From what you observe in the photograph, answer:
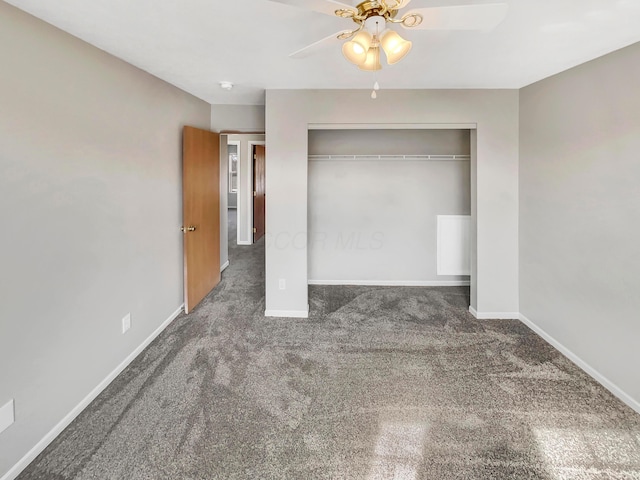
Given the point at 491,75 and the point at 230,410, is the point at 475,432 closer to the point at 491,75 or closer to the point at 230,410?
the point at 230,410

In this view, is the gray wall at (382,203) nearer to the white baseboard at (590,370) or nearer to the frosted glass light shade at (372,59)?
the white baseboard at (590,370)

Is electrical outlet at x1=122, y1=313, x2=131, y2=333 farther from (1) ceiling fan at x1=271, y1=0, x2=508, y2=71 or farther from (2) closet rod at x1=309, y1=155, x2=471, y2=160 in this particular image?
(2) closet rod at x1=309, y1=155, x2=471, y2=160

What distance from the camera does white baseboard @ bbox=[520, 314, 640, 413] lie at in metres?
2.07

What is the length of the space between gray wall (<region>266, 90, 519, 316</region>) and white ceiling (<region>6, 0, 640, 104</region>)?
20cm

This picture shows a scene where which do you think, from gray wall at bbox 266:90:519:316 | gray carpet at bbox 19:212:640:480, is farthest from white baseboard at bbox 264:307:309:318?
gray wall at bbox 266:90:519:316

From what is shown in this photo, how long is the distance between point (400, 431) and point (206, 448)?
41.0 inches

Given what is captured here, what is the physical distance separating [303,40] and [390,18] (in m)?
0.83

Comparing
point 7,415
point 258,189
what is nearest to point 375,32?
point 7,415

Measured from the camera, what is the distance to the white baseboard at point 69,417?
1584 mm

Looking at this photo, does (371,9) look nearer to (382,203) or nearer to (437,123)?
(437,123)

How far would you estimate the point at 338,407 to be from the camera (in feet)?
6.73

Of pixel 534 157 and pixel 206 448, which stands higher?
pixel 534 157

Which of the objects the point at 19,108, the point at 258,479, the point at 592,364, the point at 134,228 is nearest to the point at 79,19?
the point at 19,108

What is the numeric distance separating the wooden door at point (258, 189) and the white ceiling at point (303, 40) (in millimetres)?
4280
